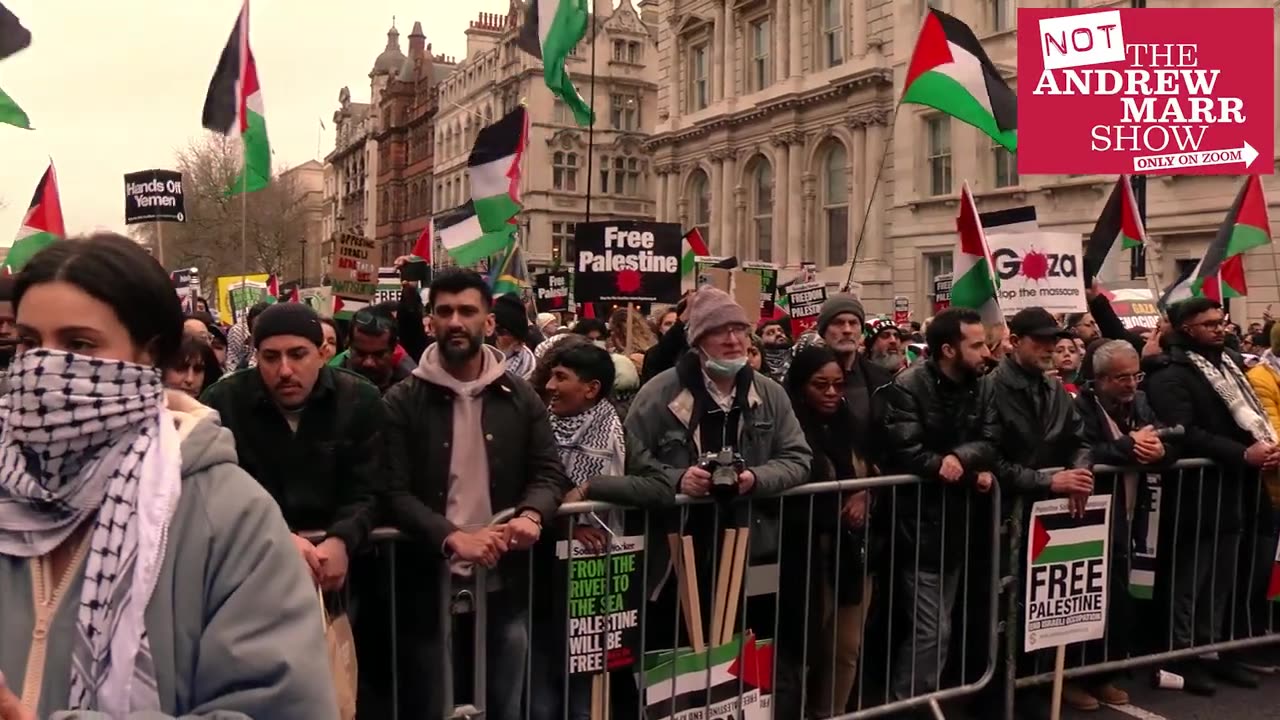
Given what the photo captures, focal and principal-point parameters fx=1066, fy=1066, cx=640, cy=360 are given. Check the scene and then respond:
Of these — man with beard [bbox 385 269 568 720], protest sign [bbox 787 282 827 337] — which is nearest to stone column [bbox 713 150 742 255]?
protest sign [bbox 787 282 827 337]

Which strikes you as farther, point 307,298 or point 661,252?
point 307,298

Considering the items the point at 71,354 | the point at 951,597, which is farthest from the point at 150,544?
the point at 951,597

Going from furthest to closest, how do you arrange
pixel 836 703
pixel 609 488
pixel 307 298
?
pixel 307 298
pixel 836 703
pixel 609 488

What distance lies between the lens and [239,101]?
985cm

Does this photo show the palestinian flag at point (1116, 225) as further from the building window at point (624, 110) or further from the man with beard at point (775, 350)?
the building window at point (624, 110)

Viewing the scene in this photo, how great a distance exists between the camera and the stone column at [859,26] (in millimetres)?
32188

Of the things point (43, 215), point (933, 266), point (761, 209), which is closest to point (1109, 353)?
point (43, 215)

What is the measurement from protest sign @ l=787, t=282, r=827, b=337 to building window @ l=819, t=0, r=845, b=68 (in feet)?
A: 77.7

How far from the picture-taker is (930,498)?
199 inches

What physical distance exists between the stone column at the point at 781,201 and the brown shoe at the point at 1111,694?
3057 cm

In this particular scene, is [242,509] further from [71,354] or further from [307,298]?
[307,298]

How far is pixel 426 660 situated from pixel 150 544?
240 centimetres

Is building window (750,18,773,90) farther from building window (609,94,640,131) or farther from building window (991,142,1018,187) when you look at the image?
building window (609,94,640,131)

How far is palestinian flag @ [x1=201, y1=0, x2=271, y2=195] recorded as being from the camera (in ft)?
32.3
